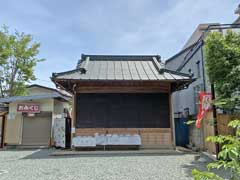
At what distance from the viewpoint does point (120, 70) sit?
11.3m

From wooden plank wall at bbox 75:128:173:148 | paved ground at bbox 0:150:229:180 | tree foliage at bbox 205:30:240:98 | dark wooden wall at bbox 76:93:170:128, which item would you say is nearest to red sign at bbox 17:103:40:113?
dark wooden wall at bbox 76:93:170:128

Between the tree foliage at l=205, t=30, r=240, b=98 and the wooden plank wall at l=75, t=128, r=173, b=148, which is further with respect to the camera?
the wooden plank wall at l=75, t=128, r=173, b=148

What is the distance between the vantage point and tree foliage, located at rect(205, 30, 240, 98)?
6297 millimetres

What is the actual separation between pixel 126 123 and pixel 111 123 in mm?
723

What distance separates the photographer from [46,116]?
1277cm

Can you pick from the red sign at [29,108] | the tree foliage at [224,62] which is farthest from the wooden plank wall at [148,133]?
the tree foliage at [224,62]

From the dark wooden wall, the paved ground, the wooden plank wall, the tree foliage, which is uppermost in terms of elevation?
the tree foliage

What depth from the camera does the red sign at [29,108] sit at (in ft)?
40.8

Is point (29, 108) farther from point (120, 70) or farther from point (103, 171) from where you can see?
point (103, 171)

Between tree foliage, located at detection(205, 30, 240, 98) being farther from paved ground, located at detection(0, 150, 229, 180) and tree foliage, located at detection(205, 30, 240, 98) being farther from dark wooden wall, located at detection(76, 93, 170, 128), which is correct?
dark wooden wall, located at detection(76, 93, 170, 128)

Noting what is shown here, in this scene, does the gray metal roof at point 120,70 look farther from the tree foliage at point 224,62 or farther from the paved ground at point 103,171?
the paved ground at point 103,171

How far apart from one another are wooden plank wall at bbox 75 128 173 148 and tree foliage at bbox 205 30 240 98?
13.5 feet

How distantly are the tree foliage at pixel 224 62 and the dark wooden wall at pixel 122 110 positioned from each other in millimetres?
3914

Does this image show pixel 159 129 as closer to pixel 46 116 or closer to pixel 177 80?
pixel 177 80
